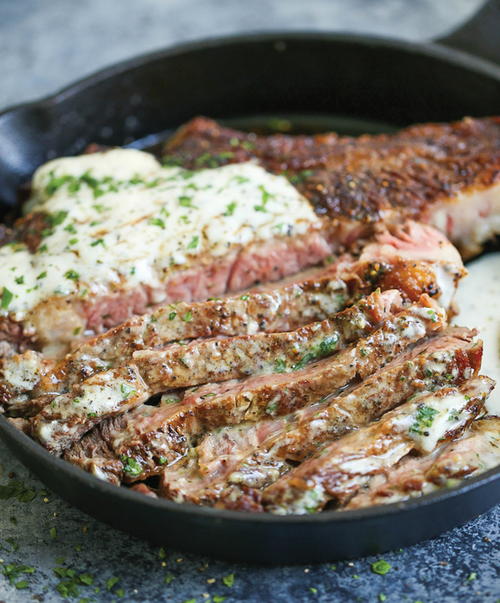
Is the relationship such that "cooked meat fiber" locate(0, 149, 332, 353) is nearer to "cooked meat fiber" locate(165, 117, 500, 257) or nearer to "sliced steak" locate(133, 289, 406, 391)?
"cooked meat fiber" locate(165, 117, 500, 257)

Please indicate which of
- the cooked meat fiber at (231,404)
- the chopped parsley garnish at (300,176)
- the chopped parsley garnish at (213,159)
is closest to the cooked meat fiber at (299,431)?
the cooked meat fiber at (231,404)

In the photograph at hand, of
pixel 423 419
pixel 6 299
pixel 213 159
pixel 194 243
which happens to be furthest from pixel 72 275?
pixel 423 419

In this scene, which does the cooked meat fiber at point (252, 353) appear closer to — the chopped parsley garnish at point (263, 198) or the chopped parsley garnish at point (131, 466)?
the chopped parsley garnish at point (131, 466)

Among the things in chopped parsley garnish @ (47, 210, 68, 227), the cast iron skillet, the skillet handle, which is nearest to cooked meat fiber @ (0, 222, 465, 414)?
chopped parsley garnish @ (47, 210, 68, 227)

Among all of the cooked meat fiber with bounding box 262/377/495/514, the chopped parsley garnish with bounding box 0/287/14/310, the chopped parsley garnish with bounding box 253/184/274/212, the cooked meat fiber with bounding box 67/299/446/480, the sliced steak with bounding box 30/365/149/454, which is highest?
the chopped parsley garnish with bounding box 253/184/274/212

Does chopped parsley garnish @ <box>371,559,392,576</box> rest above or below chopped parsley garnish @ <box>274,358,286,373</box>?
below

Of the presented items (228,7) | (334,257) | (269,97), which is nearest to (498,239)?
(334,257)

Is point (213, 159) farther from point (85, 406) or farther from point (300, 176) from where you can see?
point (85, 406)
